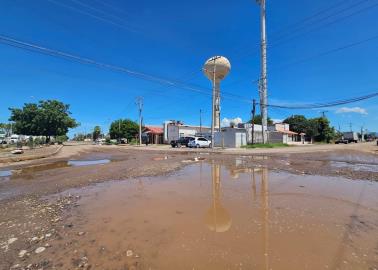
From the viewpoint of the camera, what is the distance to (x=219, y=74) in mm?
53000

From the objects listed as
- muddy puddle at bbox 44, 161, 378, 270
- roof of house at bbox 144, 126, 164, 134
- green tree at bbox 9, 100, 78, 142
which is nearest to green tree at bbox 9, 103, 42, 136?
green tree at bbox 9, 100, 78, 142

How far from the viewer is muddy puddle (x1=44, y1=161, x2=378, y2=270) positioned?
13.2ft

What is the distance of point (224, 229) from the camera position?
17.4ft

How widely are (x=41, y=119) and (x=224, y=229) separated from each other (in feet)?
237

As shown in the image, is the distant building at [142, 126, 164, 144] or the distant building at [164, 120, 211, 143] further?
the distant building at [142, 126, 164, 144]

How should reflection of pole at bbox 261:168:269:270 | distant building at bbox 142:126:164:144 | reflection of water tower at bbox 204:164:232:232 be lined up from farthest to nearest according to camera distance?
distant building at bbox 142:126:164:144 < reflection of water tower at bbox 204:164:232:232 < reflection of pole at bbox 261:168:269:270

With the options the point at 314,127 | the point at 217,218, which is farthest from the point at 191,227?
the point at 314,127

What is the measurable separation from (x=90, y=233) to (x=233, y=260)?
2896 millimetres

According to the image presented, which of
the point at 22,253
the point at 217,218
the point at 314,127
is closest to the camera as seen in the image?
the point at 22,253

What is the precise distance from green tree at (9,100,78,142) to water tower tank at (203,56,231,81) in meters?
41.7

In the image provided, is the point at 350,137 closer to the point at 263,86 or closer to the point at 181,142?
the point at 263,86

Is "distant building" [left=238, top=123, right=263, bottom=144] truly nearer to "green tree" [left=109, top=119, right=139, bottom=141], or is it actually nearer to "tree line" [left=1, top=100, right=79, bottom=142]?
"green tree" [left=109, top=119, right=139, bottom=141]

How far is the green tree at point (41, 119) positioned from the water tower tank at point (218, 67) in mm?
41747

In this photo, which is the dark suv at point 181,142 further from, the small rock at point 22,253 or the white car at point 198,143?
the small rock at point 22,253
